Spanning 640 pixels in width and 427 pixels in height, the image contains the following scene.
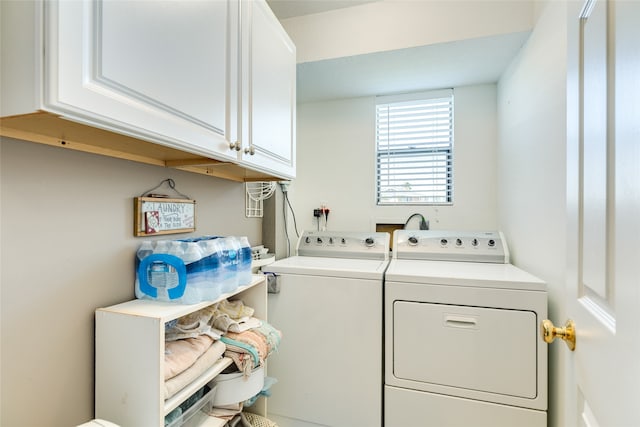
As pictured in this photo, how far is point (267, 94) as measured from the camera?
1.38 m

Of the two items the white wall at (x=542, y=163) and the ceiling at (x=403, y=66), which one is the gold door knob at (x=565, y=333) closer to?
the white wall at (x=542, y=163)

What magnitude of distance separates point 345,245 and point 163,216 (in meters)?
1.37

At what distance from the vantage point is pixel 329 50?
195cm

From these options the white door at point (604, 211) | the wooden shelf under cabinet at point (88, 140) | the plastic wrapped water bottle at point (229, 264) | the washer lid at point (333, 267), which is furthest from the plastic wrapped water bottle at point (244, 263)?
the white door at point (604, 211)

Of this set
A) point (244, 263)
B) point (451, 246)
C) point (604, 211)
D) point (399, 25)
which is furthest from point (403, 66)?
point (604, 211)

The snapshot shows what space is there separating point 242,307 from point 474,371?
46.8 inches

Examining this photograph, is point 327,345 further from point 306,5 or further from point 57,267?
point 306,5

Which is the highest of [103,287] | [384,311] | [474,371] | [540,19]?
[540,19]

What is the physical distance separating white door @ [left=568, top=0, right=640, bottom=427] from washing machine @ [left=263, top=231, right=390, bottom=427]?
0.98m

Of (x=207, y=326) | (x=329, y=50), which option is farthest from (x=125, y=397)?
(x=329, y=50)

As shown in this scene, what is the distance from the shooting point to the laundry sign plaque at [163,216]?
1125 millimetres

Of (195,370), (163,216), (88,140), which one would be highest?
(88,140)

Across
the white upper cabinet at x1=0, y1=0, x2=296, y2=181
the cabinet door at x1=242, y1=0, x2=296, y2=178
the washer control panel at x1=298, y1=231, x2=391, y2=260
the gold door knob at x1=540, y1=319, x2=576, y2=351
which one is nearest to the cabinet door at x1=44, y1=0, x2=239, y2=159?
the white upper cabinet at x1=0, y1=0, x2=296, y2=181

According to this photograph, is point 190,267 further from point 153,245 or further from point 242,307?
point 242,307
